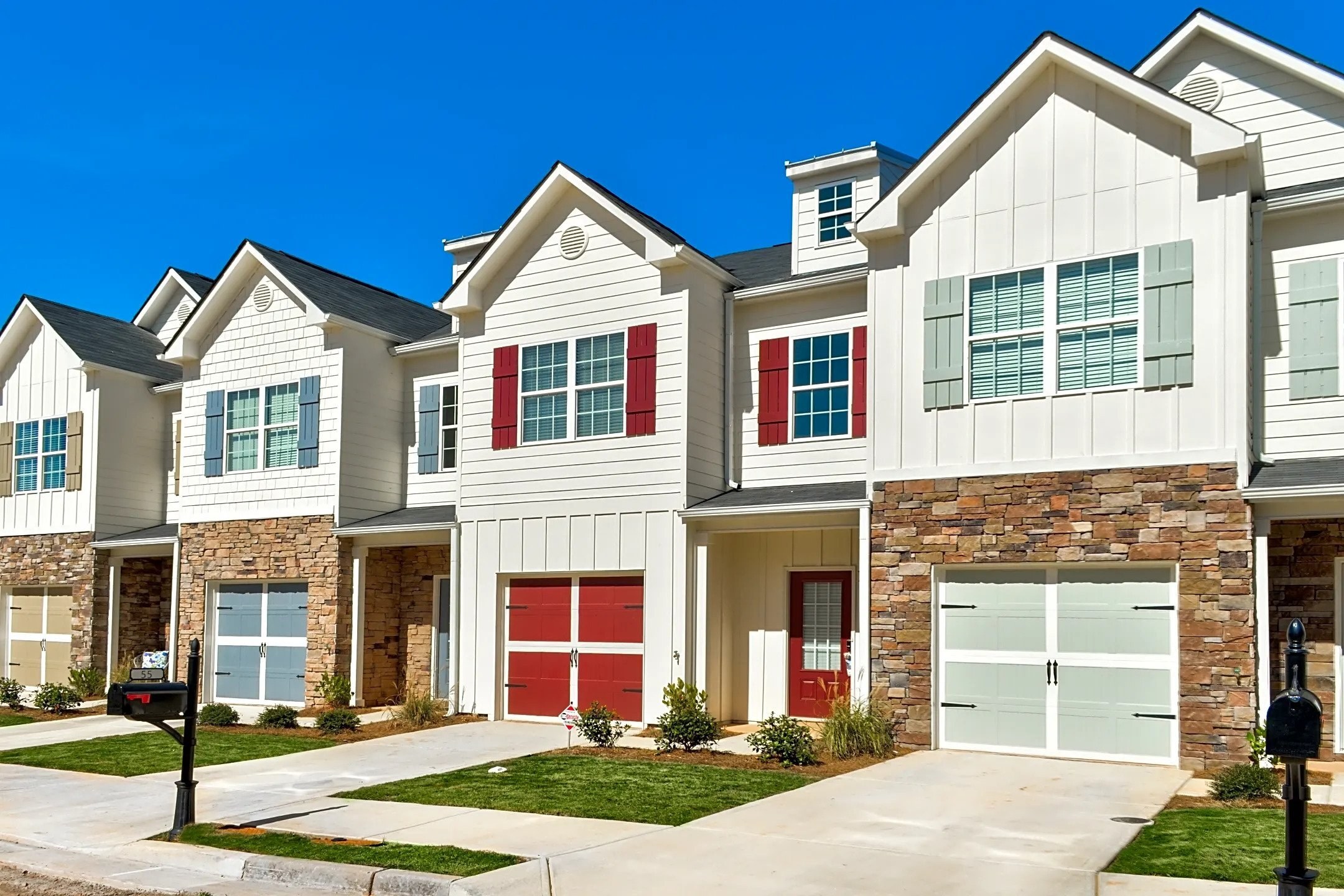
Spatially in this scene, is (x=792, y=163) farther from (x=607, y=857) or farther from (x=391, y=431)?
(x=607, y=857)

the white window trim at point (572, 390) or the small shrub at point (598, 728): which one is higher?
the white window trim at point (572, 390)

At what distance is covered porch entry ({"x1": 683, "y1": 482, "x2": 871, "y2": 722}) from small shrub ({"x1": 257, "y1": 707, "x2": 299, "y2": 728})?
6.31m

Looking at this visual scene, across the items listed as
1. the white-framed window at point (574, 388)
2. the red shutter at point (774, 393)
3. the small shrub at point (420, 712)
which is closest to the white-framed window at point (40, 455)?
the small shrub at point (420, 712)

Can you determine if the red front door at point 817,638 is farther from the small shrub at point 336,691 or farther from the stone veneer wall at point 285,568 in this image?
the stone veneer wall at point 285,568

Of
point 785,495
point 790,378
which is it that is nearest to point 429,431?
point 790,378

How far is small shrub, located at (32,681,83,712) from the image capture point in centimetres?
2127

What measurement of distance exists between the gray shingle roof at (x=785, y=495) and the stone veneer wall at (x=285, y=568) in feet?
23.3

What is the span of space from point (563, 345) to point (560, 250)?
148 centimetres

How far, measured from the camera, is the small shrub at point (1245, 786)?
1108 centimetres

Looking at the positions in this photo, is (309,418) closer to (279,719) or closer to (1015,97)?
(279,719)

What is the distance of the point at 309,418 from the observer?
2106 cm

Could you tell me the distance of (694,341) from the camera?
57.2 ft

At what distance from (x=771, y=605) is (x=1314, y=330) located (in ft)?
26.1

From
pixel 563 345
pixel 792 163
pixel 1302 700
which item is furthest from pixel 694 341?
pixel 1302 700
